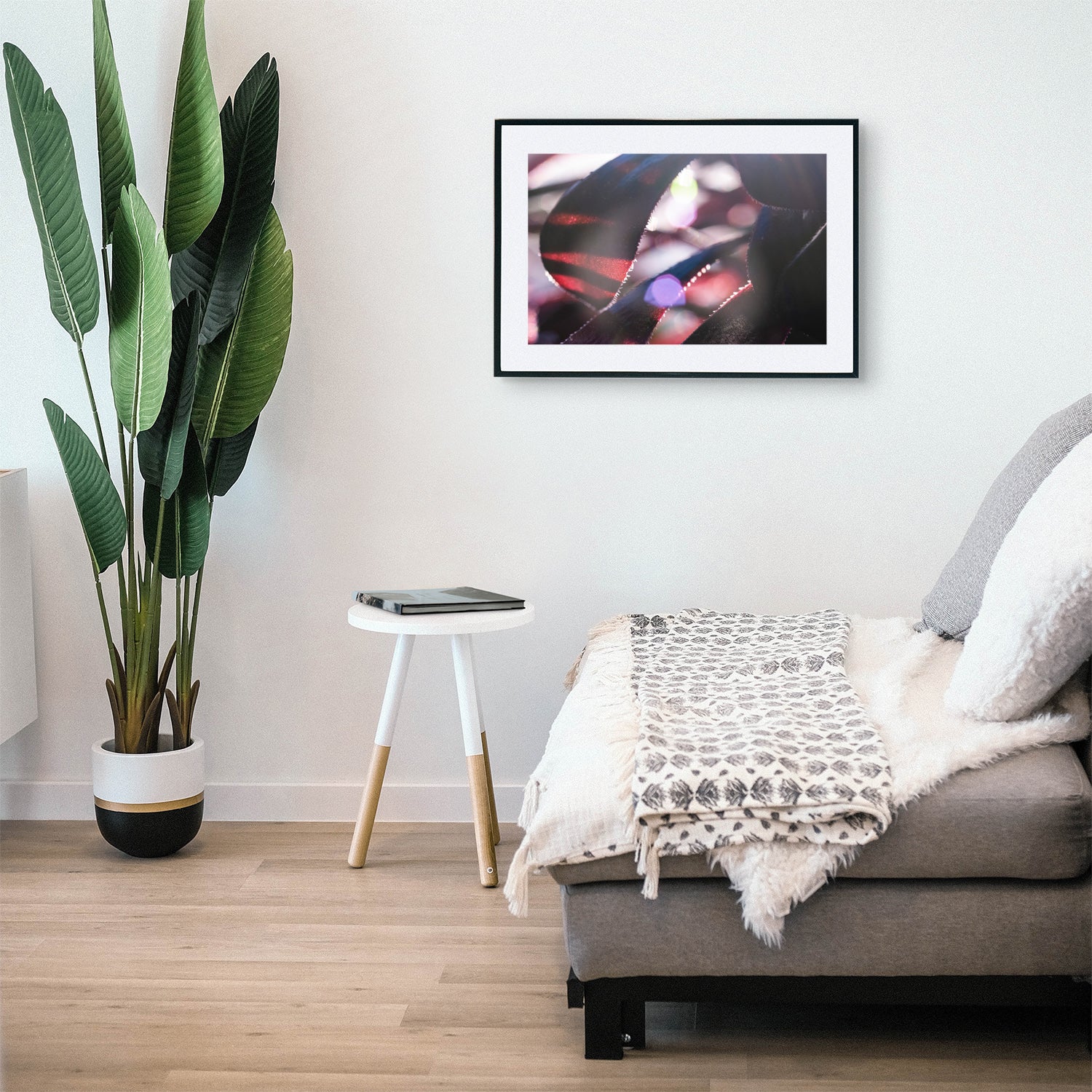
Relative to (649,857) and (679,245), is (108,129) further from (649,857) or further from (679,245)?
(649,857)

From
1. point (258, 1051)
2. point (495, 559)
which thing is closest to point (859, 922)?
point (258, 1051)

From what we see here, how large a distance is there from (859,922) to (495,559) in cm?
137

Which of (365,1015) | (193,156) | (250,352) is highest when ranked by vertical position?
(193,156)

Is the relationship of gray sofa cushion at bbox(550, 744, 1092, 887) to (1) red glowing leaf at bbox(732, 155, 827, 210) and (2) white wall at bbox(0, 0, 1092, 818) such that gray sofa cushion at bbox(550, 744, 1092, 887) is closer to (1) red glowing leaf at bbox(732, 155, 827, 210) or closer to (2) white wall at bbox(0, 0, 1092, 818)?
(2) white wall at bbox(0, 0, 1092, 818)

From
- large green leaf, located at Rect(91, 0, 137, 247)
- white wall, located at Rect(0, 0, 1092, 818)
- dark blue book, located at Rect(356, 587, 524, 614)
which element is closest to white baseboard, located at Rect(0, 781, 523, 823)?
white wall, located at Rect(0, 0, 1092, 818)

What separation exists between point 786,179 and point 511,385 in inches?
30.8

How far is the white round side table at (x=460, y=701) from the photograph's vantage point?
2283 mm

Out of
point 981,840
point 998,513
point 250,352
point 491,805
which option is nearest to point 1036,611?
point 981,840

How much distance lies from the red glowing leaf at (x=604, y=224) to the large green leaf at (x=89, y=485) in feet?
3.56

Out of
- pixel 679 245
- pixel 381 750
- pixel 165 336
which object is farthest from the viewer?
pixel 679 245

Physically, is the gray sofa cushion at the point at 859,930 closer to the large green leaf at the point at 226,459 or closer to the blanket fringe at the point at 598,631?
the blanket fringe at the point at 598,631

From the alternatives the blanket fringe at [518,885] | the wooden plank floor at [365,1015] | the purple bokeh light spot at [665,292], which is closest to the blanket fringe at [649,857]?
the blanket fringe at [518,885]

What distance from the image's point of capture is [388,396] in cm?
273

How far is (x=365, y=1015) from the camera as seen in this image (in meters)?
1.80
